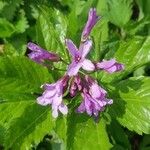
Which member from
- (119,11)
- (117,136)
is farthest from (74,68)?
(119,11)

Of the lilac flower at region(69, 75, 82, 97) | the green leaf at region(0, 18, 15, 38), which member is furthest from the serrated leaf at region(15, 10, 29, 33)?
the lilac flower at region(69, 75, 82, 97)

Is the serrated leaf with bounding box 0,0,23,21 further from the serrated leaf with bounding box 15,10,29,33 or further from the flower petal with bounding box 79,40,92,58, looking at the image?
the flower petal with bounding box 79,40,92,58

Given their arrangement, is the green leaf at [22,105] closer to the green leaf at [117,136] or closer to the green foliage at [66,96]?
the green foliage at [66,96]

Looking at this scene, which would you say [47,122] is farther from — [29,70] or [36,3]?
[36,3]

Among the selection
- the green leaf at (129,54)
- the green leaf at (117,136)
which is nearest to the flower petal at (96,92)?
the green leaf at (129,54)

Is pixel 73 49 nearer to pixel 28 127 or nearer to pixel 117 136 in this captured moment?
pixel 28 127

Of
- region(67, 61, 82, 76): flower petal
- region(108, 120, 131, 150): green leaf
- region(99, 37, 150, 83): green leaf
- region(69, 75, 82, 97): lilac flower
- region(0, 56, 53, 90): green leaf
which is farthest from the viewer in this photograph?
region(108, 120, 131, 150): green leaf

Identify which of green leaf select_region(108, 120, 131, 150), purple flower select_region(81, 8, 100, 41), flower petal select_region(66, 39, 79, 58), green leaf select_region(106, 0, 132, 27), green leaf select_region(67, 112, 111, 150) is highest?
purple flower select_region(81, 8, 100, 41)
